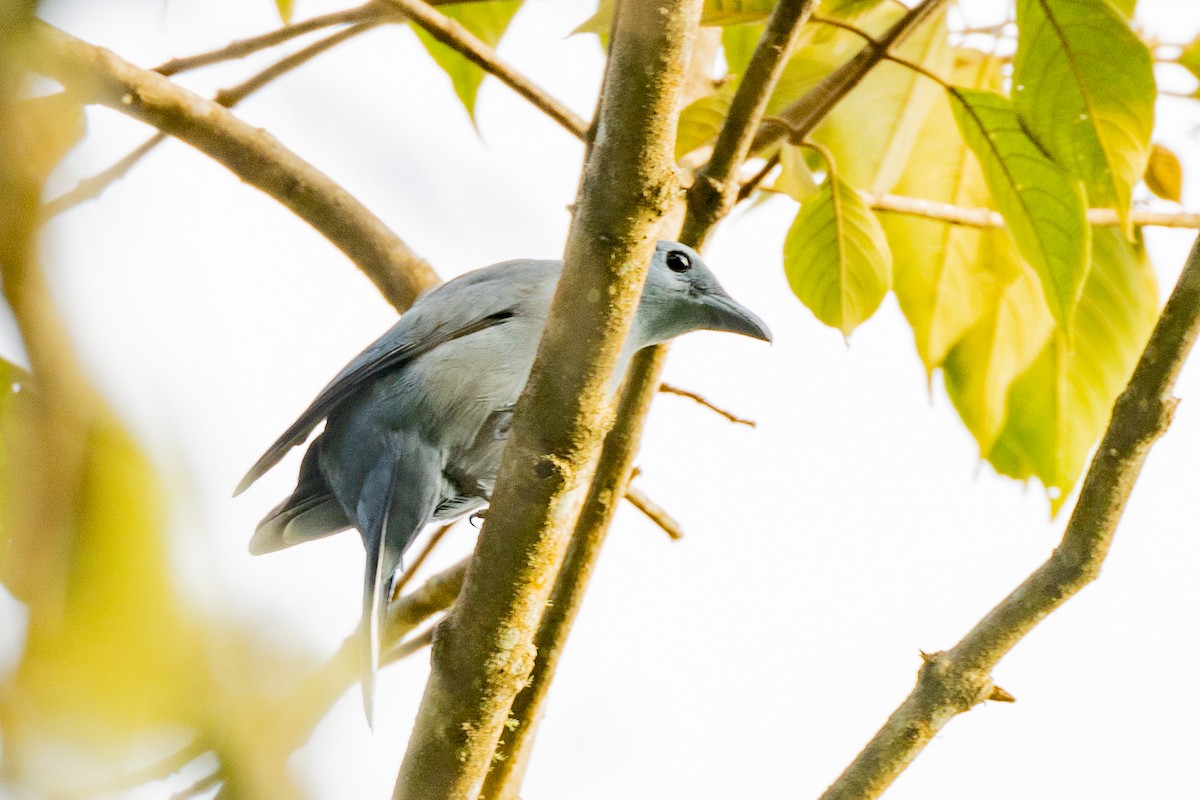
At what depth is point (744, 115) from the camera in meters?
2.37

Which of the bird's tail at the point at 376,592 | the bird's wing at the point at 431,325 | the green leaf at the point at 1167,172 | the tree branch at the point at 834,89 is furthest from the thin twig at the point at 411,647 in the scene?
the green leaf at the point at 1167,172

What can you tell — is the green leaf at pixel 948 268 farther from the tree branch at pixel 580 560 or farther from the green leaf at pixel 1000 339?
the tree branch at pixel 580 560

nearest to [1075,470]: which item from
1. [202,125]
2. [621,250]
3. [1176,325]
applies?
[1176,325]

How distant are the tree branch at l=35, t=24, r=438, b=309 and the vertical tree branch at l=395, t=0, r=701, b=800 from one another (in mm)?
1356

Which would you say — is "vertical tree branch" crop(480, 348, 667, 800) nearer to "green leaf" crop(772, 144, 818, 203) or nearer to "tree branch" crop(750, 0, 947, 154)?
"green leaf" crop(772, 144, 818, 203)

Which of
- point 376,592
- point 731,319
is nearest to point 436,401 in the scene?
point 376,592

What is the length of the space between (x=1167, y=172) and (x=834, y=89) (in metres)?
1.12

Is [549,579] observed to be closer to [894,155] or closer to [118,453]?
[118,453]

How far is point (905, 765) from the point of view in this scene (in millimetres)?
2035

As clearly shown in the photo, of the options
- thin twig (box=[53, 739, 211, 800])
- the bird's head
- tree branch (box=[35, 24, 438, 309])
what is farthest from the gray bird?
thin twig (box=[53, 739, 211, 800])

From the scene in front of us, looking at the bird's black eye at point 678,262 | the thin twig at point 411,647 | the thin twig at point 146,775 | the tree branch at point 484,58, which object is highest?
the tree branch at point 484,58

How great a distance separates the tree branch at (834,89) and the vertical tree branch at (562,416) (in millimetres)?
1237

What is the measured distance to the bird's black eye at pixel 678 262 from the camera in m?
3.17

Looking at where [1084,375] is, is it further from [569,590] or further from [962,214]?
[569,590]
